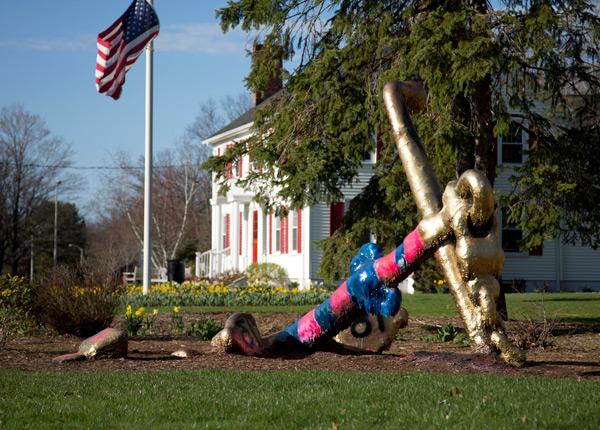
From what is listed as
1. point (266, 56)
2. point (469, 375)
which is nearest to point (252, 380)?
point (469, 375)

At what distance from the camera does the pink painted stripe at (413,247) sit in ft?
32.6

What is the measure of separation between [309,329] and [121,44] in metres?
12.1

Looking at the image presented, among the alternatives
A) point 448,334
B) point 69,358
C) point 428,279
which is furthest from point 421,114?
point 428,279

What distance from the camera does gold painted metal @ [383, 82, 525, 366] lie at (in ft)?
31.0

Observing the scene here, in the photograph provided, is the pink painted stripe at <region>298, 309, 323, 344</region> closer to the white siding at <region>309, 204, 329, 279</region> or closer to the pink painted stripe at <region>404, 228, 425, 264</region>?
the pink painted stripe at <region>404, 228, 425, 264</region>

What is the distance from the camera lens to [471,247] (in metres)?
9.59

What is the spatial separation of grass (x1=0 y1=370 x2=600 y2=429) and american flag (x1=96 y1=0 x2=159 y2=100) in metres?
12.5

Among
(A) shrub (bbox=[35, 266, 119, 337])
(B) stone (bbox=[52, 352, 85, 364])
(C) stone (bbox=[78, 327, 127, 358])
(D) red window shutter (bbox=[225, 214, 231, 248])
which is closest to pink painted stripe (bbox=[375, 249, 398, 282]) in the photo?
(C) stone (bbox=[78, 327, 127, 358])


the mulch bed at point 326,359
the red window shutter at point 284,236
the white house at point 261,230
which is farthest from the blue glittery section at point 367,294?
the red window shutter at point 284,236

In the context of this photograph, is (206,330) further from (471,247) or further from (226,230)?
(226,230)

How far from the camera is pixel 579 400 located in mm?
7715

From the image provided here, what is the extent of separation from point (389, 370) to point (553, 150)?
22.4 ft

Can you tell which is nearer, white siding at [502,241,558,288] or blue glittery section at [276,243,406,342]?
blue glittery section at [276,243,406,342]

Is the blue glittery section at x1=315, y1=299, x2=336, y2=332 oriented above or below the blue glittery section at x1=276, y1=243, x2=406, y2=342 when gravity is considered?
below
